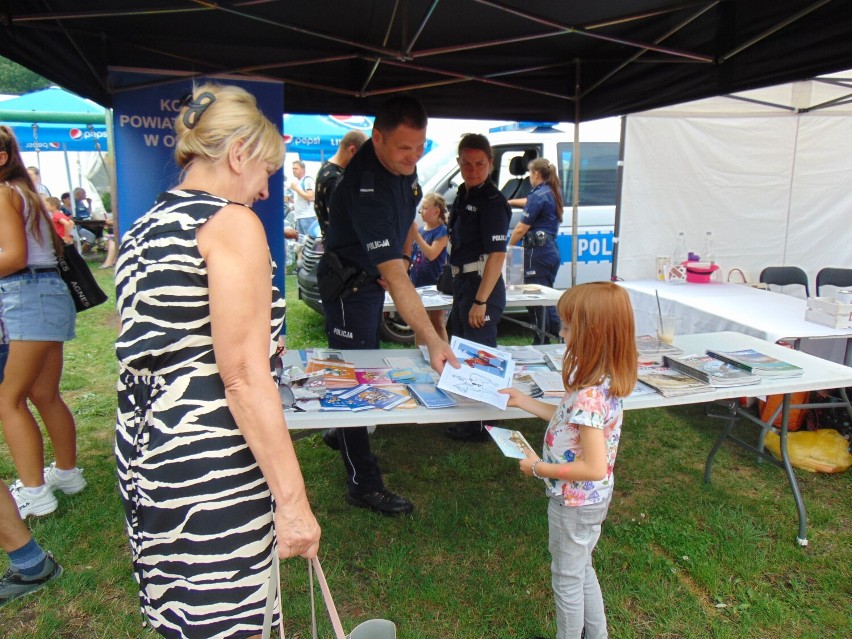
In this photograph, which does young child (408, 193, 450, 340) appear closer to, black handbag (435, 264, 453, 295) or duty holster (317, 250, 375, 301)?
black handbag (435, 264, 453, 295)

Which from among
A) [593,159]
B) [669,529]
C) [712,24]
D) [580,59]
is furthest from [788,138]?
[669,529]

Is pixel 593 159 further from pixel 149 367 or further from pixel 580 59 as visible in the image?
pixel 149 367

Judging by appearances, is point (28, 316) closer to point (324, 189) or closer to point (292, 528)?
point (324, 189)

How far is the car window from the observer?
22.3 feet

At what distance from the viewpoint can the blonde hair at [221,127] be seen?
3.87 ft

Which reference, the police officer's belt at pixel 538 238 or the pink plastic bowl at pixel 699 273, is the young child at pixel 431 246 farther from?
the pink plastic bowl at pixel 699 273

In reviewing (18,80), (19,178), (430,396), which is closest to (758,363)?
(430,396)

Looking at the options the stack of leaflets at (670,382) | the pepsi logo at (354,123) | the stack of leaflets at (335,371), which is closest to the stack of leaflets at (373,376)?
the stack of leaflets at (335,371)

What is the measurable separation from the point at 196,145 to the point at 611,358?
1.21m

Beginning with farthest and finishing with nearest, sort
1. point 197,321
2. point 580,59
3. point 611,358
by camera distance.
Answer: point 580,59 → point 611,358 → point 197,321

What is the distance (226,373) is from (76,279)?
84.5 inches

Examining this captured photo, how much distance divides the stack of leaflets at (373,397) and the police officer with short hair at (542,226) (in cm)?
339

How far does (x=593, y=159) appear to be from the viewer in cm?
696

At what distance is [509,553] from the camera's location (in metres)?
2.64
